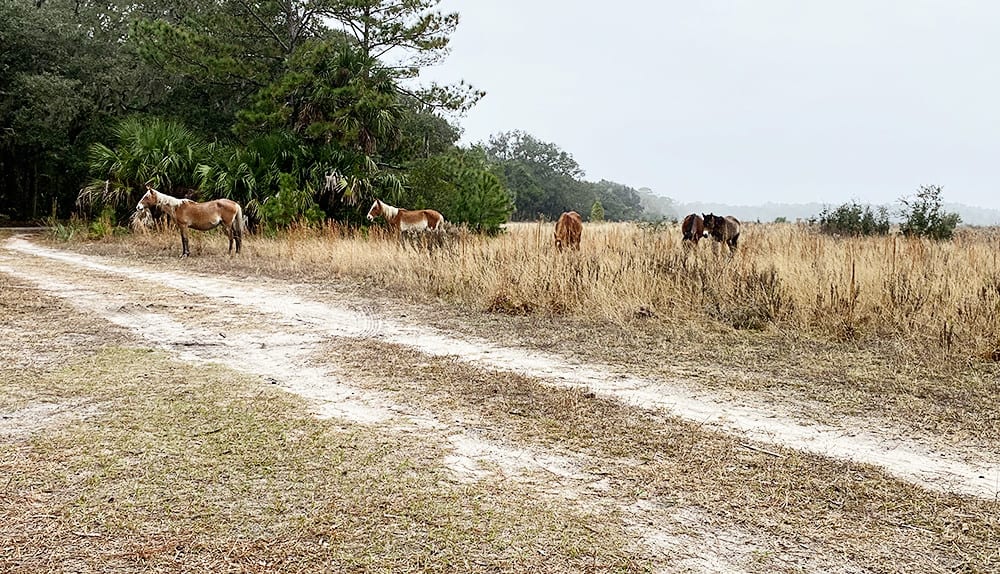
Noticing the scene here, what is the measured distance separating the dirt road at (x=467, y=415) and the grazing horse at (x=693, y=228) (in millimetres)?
6961

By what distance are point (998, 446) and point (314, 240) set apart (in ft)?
44.1

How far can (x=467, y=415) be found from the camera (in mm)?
4578

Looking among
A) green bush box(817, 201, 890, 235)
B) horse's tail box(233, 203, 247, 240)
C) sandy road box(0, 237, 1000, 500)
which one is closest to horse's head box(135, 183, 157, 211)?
horse's tail box(233, 203, 247, 240)

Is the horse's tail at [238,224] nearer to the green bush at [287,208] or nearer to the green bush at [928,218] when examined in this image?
the green bush at [287,208]

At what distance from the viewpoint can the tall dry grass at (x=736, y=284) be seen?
730 centimetres

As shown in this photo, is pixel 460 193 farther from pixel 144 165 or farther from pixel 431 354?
pixel 431 354

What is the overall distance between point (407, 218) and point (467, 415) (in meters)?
12.9

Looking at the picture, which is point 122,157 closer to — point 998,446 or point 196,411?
point 196,411

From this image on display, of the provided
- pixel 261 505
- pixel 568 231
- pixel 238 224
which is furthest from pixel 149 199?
pixel 261 505

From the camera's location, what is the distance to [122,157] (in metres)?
20.7

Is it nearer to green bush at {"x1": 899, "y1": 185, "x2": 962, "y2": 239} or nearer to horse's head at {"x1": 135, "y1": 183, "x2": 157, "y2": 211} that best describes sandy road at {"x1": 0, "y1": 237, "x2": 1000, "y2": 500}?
horse's head at {"x1": 135, "y1": 183, "x2": 157, "y2": 211}

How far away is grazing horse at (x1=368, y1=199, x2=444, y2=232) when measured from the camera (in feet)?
55.9

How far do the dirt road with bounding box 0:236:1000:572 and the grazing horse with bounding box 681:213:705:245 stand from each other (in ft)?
22.8

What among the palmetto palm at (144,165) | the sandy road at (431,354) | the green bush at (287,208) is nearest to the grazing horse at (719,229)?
the sandy road at (431,354)
